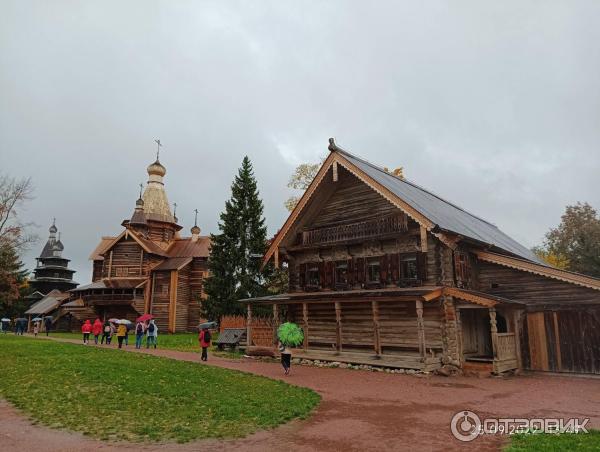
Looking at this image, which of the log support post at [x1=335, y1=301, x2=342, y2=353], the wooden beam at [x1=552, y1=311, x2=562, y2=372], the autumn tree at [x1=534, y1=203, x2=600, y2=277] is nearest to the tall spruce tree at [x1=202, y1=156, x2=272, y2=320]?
the log support post at [x1=335, y1=301, x2=342, y2=353]

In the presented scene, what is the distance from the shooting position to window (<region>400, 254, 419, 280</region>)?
21.2 m

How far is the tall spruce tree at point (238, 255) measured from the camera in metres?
37.2

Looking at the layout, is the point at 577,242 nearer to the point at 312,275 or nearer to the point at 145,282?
the point at 312,275

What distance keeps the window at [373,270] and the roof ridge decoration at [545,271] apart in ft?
16.5

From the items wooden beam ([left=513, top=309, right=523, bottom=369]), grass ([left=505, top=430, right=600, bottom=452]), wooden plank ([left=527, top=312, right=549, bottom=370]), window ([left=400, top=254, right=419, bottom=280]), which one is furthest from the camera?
window ([left=400, top=254, right=419, bottom=280])

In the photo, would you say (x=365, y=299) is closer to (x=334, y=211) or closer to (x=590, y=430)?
(x=334, y=211)

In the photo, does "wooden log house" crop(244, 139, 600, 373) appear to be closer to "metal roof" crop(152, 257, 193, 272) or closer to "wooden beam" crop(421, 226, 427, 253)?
"wooden beam" crop(421, 226, 427, 253)

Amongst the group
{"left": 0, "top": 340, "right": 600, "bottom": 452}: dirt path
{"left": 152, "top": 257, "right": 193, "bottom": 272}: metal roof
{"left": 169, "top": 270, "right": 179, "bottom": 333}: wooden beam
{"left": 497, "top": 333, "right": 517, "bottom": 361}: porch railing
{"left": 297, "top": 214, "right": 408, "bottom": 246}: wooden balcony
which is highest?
{"left": 152, "top": 257, "right": 193, "bottom": 272}: metal roof

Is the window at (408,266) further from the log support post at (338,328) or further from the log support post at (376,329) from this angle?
the log support post at (338,328)

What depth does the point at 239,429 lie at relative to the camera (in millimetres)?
8773

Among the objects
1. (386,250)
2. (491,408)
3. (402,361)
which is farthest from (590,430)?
(386,250)

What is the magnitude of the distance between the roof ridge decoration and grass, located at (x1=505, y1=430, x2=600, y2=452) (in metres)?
11.7

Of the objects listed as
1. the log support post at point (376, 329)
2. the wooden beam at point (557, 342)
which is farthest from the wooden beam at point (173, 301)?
the wooden beam at point (557, 342)

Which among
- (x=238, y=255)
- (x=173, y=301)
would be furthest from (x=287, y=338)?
(x=173, y=301)
